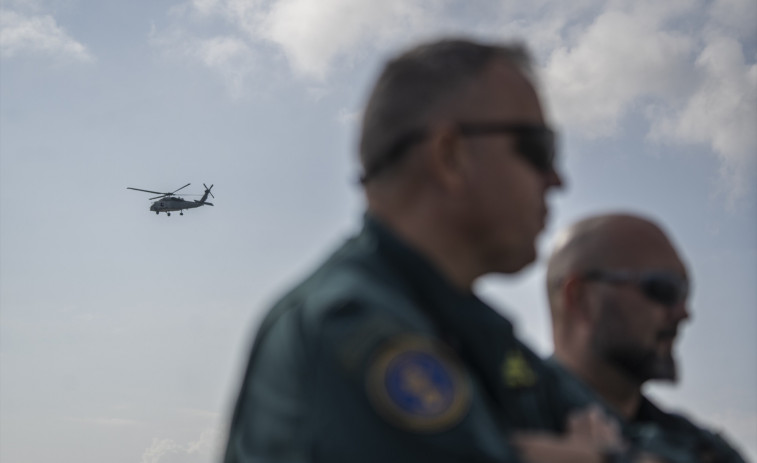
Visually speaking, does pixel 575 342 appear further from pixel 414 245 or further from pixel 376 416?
pixel 376 416

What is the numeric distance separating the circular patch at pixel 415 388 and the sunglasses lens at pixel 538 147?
931 millimetres

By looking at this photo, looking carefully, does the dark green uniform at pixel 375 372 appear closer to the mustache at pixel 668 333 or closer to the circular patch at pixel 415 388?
the circular patch at pixel 415 388

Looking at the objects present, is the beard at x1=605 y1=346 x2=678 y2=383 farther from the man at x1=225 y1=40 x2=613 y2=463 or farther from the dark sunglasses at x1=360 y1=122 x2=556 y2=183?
the dark sunglasses at x1=360 y1=122 x2=556 y2=183

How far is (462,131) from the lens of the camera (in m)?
2.61

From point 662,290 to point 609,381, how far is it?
1.90 feet

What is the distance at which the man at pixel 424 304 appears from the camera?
2.02 meters

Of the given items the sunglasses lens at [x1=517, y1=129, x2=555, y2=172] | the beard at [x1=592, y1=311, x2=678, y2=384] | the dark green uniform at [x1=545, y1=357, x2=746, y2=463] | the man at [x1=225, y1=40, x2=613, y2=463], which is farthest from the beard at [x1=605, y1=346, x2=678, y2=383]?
the sunglasses lens at [x1=517, y1=129, x2=555, y2=172]

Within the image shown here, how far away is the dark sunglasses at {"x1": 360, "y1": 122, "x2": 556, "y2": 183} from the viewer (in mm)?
2602

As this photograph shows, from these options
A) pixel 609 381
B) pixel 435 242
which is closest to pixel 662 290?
pixel 609 381

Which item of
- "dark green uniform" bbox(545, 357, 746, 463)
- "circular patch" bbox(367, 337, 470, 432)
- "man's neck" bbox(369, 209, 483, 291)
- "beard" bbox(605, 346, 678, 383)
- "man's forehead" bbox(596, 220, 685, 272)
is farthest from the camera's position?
"man's forehead" bbox(596, 220, 685, 272)

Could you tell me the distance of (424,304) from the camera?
2516 millimetres

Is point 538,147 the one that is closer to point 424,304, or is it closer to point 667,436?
point 424,304

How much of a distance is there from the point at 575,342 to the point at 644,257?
62 cm

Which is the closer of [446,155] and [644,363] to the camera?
[446,155]
